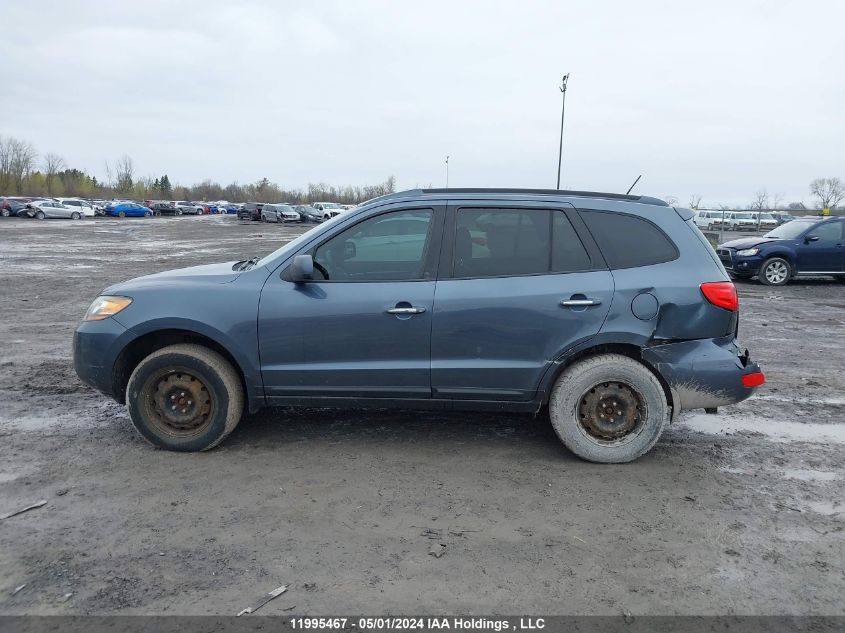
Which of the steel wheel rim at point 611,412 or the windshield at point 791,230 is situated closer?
the steel wheel rim at point 611,412

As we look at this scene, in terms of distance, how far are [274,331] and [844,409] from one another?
508cm

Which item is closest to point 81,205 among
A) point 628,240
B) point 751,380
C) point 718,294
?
point 628,240

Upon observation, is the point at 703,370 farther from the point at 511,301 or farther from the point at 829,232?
the point at 829,232

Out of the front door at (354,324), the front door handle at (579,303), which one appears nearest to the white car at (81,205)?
the front door at (354,324)

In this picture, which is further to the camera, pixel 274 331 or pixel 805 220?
pixel 805 220

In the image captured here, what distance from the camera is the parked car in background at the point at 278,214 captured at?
59219 millimetres

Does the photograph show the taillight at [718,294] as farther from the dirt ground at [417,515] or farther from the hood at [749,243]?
the hood at [749,243]

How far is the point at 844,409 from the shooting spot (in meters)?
5.75

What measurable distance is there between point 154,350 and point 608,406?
132 inches

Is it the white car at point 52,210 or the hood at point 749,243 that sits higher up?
the white car at point 52,210

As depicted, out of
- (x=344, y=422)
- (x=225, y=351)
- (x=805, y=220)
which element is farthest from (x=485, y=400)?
(x=805, y=220)

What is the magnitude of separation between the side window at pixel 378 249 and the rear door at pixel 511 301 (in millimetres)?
207

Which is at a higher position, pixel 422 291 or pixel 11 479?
pixel 422 291

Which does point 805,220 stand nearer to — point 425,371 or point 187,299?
point 425,371
